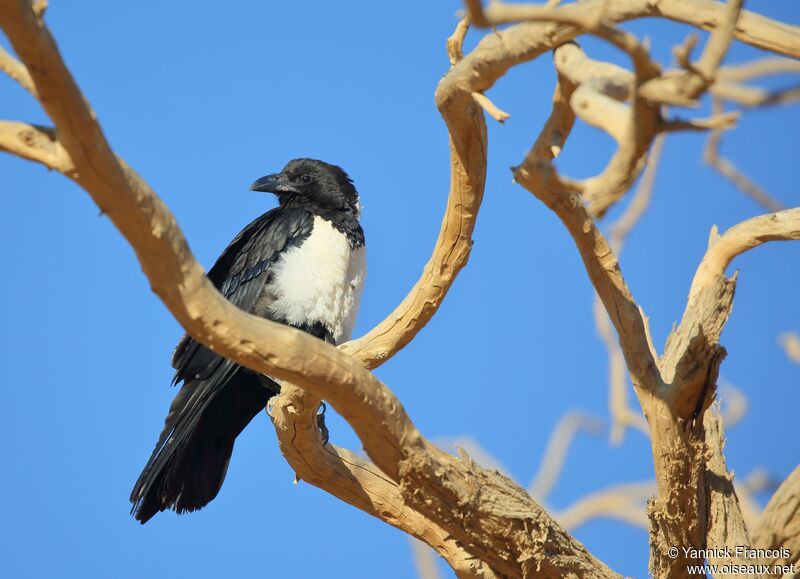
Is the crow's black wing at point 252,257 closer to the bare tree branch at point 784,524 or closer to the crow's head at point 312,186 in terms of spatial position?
the crow's head at point 312,186

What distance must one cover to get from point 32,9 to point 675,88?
1512mm

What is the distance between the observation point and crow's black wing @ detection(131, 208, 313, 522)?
4840mm

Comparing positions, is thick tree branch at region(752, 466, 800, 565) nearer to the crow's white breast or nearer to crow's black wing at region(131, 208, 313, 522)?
the crow's white breast

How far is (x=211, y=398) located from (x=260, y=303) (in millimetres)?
719

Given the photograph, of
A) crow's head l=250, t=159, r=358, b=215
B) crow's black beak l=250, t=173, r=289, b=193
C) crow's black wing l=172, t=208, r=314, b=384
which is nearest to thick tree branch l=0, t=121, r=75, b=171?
crow's black wing l=172, t=208, r=314, b=384

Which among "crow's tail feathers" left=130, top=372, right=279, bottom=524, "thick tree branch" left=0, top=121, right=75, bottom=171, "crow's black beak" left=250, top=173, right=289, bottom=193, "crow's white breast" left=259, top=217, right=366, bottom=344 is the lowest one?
"thick tree branch" left=0, top=121, right=75, bottom=171

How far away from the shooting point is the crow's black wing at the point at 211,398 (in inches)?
191

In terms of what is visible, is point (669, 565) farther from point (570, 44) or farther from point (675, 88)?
point (675, 88)

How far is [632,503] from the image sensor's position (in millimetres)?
7117

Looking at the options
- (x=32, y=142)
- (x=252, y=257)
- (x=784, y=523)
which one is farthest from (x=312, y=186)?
(x=32, y=142)

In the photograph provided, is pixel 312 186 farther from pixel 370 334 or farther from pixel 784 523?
pixel 784 523

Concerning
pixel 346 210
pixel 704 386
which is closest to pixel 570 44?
pixel 704 386

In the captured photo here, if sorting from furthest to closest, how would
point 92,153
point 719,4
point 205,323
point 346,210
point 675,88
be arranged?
point 346,210 < point 719,4 < point 205,323 < point 92,153 < point 675,88

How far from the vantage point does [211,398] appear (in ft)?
16.8
